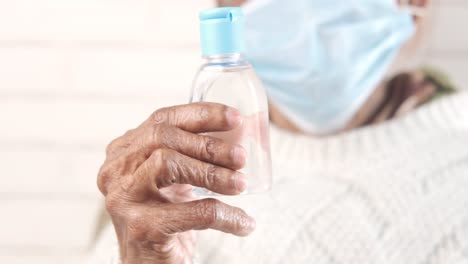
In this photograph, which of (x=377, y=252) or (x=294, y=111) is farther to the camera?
(x=294, y=111)

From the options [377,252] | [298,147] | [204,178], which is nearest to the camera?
[204,178]

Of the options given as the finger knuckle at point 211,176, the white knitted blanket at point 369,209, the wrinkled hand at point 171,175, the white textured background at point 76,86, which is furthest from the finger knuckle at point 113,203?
the white textured background at point 76,86

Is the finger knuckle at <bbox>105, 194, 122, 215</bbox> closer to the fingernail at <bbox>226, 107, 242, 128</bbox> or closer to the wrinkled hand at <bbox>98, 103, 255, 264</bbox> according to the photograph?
the wrinkled hand at <bbox>98, 103, 255, 264</bbox>

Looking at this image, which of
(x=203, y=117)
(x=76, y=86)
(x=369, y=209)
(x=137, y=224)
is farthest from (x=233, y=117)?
(x=76, y=86)

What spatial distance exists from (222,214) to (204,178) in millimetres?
41

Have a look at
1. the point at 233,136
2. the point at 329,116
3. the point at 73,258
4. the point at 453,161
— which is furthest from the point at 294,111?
the point at 73,258

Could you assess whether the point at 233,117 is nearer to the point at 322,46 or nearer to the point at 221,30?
the point at 221,30

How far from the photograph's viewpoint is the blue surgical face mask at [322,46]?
1031 millimetres

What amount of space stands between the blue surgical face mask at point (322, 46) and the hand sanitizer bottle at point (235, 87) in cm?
43

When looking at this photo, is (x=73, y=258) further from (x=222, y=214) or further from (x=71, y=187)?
(x=222, y=214)

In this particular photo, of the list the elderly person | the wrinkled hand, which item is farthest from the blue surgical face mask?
the wrinkled hand

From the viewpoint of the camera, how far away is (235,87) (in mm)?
604

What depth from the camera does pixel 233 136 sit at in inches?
23.5

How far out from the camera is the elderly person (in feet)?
1.93
